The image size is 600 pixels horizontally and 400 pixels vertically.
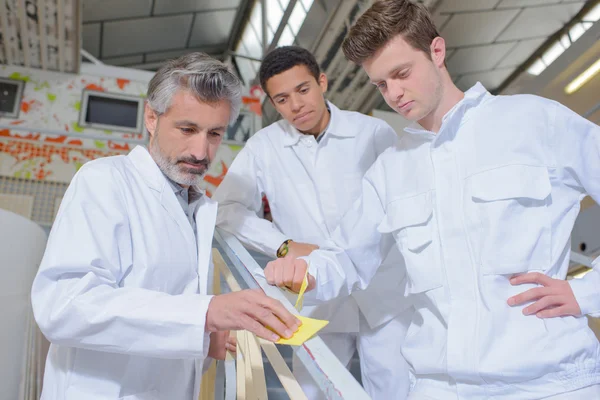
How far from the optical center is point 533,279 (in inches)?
53.1

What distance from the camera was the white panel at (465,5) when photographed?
19.0 ft

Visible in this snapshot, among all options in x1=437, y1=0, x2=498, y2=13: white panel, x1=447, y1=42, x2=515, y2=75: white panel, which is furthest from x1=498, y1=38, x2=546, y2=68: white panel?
x1=437, y1=0, x2=498, y2=13: white panel

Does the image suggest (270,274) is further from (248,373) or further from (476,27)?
(476,27)

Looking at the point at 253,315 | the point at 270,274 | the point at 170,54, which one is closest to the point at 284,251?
the point at 270,274

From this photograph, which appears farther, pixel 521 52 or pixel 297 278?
pixel 521 52

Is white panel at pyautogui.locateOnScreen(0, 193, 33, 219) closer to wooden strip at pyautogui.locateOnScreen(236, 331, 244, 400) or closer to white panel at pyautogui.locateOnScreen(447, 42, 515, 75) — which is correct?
wooden strip at pyautogui.locateOnScreen(236, 331, 244, 400)

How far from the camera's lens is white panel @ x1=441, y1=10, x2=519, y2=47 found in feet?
20.3

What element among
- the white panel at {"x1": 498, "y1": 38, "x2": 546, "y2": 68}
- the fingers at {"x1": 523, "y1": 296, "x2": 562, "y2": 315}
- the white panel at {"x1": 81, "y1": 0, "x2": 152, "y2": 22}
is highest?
the white panel at {"x1": 81, "y1": 0, "x2": 152, "y2": 22}

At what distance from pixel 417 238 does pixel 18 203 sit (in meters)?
5.08

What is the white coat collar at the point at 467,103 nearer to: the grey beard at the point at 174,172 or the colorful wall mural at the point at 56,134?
the grey beard at the point at 174,172

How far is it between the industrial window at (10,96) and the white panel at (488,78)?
522cm

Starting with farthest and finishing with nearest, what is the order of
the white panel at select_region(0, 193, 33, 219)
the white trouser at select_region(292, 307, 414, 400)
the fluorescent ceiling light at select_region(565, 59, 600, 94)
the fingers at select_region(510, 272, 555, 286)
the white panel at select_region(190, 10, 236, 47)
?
the white panel at select_region(190, 10, 236, 47) < the white panel at select_region(0, 193, 33, 219) < the fluorescent ceiling light at select_region(565, 59, 600, 94) < the white trouser at select_region(292, 307, 414, 400) < the fingers at select_region(510, 272, 555, 286)

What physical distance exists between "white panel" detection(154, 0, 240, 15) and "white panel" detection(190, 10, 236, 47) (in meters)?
0.14

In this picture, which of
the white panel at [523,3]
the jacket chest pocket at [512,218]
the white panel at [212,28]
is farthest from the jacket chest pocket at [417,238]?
the white panel at [212,28]
